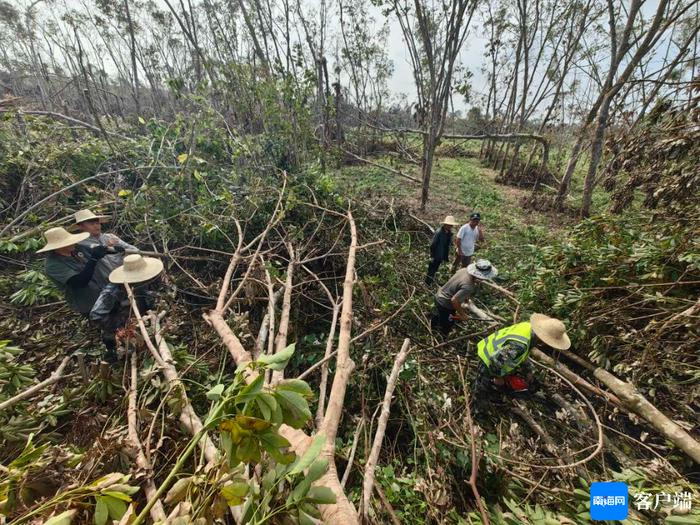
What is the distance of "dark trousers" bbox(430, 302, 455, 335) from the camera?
4.15 m

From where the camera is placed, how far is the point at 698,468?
251 centimetres

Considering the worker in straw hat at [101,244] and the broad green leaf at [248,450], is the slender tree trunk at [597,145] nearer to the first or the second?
the broad green leaf at [248,450]

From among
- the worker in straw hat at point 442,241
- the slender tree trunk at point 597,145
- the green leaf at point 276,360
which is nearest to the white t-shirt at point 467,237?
the worker in straw hat at point 442,241

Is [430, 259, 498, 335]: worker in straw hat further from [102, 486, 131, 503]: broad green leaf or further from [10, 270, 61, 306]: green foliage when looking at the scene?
[10, 270, 61, 306]: green foliage

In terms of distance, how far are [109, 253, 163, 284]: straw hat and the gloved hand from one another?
18.6 inches

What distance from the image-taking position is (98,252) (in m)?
3.20

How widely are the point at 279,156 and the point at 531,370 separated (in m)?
5.83

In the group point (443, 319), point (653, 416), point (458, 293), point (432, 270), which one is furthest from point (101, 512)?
point (432, 270)

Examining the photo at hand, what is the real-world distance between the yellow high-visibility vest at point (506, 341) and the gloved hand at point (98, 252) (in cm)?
420

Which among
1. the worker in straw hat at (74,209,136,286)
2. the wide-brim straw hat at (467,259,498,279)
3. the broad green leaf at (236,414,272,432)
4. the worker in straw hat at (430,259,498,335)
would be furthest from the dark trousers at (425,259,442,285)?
the broad green leaf at (236,414,272,432)

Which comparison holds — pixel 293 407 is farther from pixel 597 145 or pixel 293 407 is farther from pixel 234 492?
pixel 597 145

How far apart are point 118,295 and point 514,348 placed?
4.02 metres

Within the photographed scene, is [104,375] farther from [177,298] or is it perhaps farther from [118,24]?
[118,24]

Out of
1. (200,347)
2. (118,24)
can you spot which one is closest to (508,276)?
(200,347)
